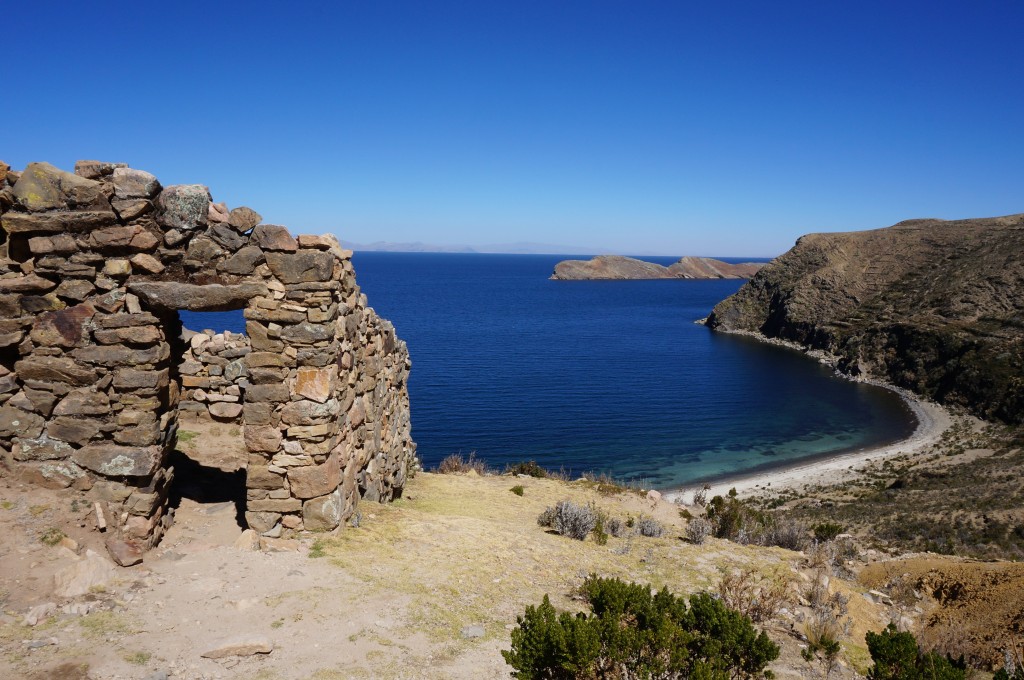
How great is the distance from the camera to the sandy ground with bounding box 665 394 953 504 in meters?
31.1

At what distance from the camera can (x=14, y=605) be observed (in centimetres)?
637

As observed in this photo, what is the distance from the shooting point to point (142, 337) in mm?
8211

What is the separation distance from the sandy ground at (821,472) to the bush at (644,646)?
69.3 feet

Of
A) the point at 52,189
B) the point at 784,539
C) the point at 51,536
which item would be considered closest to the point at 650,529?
the point at 784,539

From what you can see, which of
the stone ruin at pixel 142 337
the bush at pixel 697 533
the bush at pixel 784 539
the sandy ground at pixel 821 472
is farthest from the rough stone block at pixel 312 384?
the sandy ground at pixel 821 472

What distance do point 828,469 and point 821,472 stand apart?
37.3 inches

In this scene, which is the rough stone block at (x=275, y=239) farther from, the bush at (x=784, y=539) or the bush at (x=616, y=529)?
the bush at (x=784, y=539)

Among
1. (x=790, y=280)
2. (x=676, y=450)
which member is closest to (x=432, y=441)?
(x=676, y=450)

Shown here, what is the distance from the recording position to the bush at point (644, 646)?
5.49m

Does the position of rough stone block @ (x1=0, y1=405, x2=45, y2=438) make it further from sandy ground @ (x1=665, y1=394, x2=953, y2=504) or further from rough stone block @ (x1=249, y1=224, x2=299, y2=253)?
sandy ground @ (x1=665, y1=394, x2=953, y2=504)

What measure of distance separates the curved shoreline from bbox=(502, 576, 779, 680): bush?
59.3ft

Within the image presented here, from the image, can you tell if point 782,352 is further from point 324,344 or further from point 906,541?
point 324,344

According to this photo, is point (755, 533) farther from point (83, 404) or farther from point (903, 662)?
point (83, 404)

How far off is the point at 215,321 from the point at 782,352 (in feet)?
225
